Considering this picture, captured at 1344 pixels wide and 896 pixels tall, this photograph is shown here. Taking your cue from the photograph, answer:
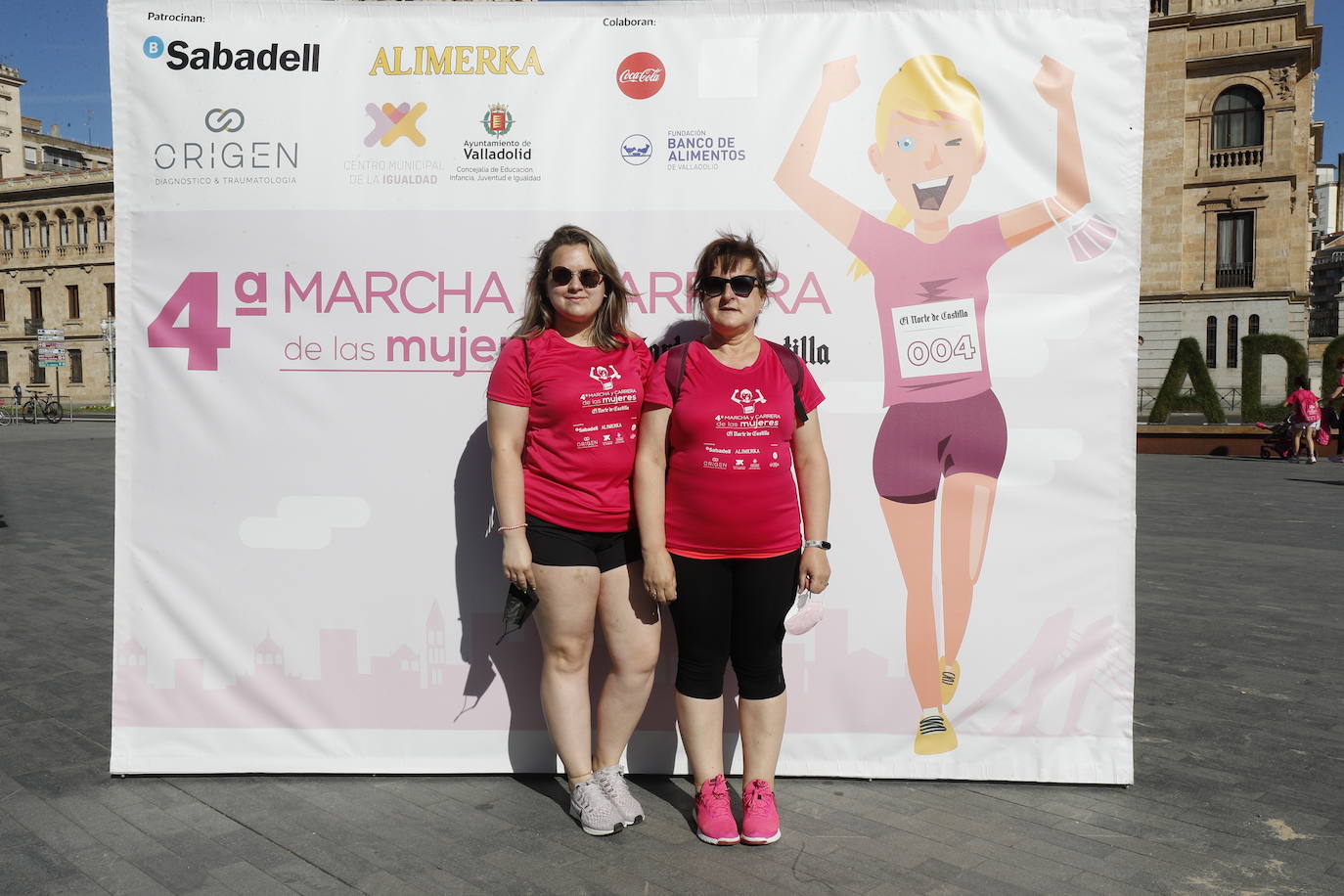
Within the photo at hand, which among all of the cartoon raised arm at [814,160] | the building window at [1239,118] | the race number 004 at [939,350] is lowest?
the race number 004 at [939,350]

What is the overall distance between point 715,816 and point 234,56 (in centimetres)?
319

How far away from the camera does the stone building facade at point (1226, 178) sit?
3644 centimetres

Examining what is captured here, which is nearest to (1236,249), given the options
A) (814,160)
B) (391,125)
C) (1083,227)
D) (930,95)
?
(1083,227)

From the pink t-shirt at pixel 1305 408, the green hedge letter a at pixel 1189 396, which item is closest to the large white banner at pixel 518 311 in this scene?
the pink t-shirt at pixel 1305 408

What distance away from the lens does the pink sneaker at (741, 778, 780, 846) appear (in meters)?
3.29

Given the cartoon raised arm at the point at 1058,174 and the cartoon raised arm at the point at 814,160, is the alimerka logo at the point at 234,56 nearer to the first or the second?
the cartoon raised arm at the point at 814,160

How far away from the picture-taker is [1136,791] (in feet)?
12.4

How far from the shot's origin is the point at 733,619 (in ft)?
11.0

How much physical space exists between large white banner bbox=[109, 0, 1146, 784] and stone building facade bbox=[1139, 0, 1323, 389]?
37.0 meters

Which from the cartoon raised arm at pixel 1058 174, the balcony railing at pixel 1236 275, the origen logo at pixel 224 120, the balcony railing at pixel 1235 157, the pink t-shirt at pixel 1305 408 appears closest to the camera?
the cartoon raised arm at pixel 1058 174

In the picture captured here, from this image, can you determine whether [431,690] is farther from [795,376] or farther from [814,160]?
[814,160]

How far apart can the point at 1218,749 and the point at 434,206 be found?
3748 millimetres

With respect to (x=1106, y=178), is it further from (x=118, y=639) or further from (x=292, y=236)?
(x=118, y=639)

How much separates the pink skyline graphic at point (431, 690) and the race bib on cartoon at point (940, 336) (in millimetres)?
1003
